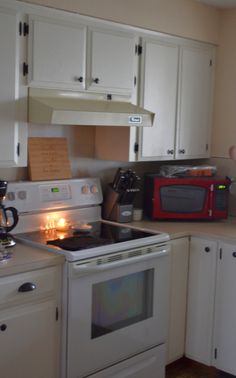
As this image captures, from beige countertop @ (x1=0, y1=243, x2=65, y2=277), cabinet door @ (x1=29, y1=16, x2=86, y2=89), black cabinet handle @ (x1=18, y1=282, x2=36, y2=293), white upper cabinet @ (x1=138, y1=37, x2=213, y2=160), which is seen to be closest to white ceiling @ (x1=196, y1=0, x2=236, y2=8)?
white upper cabinet @ (x1=138, y1=37, x2=213, y2=160)

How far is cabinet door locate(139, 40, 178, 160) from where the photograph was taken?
11.1ft

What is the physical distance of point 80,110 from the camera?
2.84 m

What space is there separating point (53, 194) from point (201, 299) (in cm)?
113

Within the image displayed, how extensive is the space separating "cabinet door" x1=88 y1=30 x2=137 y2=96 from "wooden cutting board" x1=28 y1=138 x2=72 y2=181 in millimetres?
434

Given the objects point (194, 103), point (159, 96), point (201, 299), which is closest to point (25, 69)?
point (159, 96)

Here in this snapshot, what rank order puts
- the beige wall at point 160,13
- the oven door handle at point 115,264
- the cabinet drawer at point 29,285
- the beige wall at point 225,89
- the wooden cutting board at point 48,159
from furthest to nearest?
the beige wall at point 225,89
the wooden cutting board at point 48,159
the beige wall at point 160,13
the oven door handle at point 115,264
the cabinet drawer at point 29,285

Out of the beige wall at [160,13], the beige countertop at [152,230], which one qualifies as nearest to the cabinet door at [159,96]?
the beige wall at [160,13]

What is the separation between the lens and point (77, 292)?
8.61 ft

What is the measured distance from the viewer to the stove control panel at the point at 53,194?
9.95 ft

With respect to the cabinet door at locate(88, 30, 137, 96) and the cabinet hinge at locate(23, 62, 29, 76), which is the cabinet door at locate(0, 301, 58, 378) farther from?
the cabinet door at locate(88, 30, 137, 96)

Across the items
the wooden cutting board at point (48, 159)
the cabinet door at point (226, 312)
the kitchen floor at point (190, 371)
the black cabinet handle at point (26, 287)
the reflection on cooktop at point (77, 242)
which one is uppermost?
the wooden cutting board at point (48, 159)

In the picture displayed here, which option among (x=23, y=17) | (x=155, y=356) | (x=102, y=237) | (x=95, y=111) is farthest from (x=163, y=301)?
(x=23, y=17)

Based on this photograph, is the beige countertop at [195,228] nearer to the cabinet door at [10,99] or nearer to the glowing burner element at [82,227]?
the glowing burner element at [82,227]

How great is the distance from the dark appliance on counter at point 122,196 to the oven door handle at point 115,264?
0.47m
